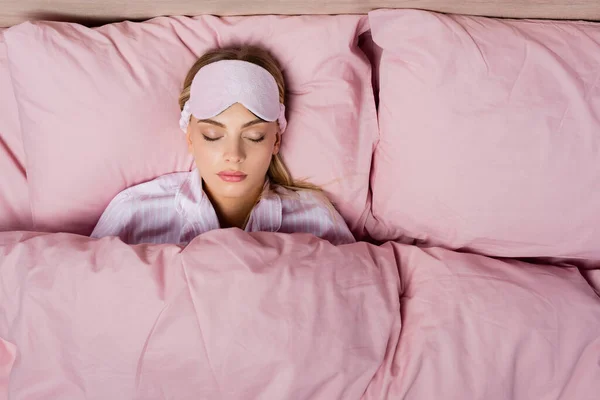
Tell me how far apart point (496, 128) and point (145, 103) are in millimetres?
759

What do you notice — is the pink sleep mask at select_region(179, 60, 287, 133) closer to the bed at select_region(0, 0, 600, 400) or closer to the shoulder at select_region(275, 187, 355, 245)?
the bed at select_region(0, 0, 600, 400)

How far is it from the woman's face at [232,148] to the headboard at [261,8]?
29 cm

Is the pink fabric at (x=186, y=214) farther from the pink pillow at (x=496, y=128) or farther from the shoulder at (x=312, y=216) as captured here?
the pink pillow at (x=496, y=128)

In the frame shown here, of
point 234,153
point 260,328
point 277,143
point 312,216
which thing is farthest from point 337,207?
point 260,328

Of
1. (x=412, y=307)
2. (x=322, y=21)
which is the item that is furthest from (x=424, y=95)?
(x=412, y=307)

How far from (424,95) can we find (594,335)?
22.7 inches

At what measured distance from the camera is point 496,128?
3.59 ft

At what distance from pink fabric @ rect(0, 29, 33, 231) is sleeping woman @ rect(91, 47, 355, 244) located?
20 cm

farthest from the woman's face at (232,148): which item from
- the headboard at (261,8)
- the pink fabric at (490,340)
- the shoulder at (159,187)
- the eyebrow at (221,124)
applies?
the pink fabric at (490,340)

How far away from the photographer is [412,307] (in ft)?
3.38

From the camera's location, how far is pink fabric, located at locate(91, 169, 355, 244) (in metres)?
1.19

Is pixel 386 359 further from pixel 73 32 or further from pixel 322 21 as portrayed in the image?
pixel 73 32

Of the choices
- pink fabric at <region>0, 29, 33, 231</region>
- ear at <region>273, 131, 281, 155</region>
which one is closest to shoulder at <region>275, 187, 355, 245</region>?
ear at <region>273, 131, 281, 155</region>

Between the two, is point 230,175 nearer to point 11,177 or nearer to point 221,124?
point 221,124
